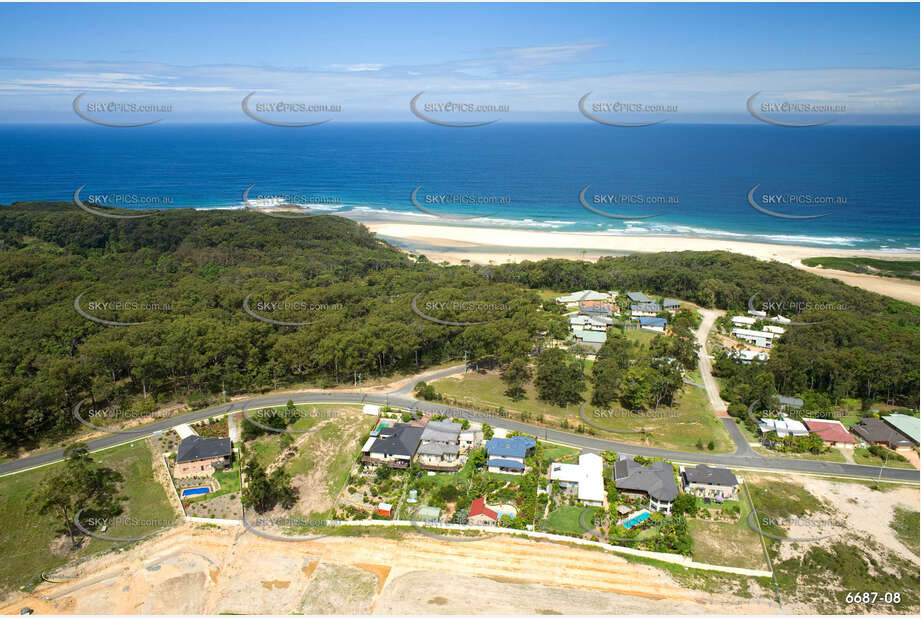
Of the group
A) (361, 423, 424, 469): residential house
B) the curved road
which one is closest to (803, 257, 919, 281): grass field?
the curved road

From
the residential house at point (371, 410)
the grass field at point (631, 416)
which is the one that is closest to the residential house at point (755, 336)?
the grass field at point (631, 416)

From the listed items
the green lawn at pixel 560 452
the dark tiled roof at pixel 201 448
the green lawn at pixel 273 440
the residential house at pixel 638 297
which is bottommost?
the green lawn at pixel 273 440

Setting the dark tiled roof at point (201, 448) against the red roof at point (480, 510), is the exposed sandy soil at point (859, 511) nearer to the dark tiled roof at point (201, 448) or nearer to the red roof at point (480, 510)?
the red roof at point (480, 510)

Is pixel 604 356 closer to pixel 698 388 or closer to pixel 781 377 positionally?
pixel 698 388

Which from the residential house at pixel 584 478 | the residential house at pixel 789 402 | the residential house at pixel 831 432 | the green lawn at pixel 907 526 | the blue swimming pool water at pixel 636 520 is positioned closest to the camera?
the green lawn at pixel 907 526

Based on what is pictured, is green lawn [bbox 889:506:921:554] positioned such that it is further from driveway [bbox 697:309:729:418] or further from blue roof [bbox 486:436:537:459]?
blue roof [bbox 486:436:537:459]

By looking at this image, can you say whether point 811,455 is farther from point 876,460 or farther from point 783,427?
point 876,460

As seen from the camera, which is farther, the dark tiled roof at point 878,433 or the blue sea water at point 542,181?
the blue sea water at point 542,181
